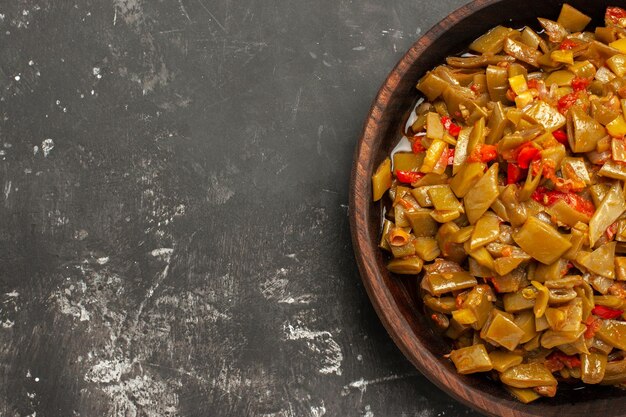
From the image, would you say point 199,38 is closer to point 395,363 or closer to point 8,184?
point 8,184

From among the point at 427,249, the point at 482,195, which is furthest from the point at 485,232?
the point at 427,249

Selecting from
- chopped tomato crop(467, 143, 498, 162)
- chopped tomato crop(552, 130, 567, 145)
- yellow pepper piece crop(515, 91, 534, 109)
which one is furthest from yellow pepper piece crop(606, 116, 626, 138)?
chopped tomato crop(467, 143, 498, 162)

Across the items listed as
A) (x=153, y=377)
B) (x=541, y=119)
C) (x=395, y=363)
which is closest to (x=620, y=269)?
(x=541, y=119)

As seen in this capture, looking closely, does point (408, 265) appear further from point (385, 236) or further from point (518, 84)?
point (518, 84)

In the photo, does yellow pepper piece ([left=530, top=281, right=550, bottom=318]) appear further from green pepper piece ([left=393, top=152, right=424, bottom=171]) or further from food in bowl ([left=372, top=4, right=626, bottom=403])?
green pepper piece ([left=393, top=152, right=424, bottom=171])

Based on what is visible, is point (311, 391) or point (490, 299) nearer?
point (490, 299)

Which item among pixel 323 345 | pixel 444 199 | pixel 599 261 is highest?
pixel 444 199

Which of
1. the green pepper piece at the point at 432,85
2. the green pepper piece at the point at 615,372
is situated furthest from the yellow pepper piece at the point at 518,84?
the green pepper piece at the point at 615,372
